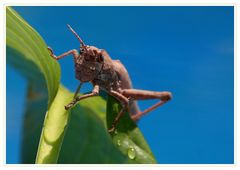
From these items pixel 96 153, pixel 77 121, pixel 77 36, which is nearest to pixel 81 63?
pixel 77 36

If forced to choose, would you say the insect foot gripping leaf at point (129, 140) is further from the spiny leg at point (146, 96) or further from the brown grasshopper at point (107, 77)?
the spiny leg at point (146, 96)

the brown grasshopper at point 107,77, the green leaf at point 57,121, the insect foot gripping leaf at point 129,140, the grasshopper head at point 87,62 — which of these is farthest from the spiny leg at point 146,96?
the insect foot gripping leaf at point 129,140

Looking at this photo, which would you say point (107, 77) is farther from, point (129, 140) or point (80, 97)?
point (129, 140)

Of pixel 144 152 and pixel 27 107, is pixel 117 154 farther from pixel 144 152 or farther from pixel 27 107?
pixel 27 107

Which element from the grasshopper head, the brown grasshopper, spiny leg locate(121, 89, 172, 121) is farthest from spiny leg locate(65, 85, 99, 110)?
spiny leg locate(121, 89, 172, 121)

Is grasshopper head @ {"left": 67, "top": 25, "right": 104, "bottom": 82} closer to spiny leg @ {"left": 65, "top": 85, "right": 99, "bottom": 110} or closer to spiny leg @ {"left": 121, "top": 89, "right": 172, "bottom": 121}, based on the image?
spiny leg @ {"left": 65, "top": 85, "right": 99, "bottom": 110}

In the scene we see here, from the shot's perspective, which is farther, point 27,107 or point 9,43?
point 27,107

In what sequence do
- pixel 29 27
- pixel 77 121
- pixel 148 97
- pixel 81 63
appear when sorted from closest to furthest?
pixel 29 27, pixel 77 121, pixel 81 63, pixel 148 97
